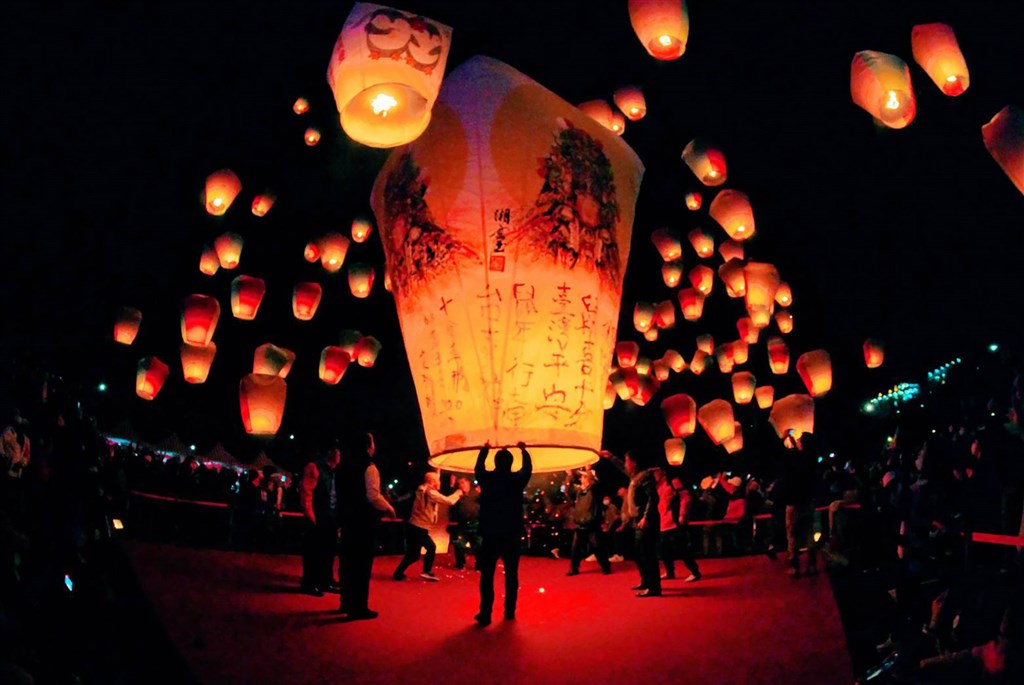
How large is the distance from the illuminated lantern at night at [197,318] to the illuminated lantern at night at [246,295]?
885 mm

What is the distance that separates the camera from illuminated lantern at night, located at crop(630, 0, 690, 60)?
721cm

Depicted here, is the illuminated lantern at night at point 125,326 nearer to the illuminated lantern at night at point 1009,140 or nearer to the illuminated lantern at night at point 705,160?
the illuminated lantern at night at point 705,160

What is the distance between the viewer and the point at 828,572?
762 cm

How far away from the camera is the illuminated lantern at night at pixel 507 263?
8.65 meters

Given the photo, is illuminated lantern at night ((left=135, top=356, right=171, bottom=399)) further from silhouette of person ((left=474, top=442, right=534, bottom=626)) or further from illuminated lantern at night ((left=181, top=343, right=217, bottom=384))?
silhouette of person ((left=474, top=442, right=534, bottom=626))

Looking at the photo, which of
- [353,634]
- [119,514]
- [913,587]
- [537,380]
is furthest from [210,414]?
[913,587]

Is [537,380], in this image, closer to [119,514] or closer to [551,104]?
[551,104]

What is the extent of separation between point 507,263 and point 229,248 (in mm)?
6035

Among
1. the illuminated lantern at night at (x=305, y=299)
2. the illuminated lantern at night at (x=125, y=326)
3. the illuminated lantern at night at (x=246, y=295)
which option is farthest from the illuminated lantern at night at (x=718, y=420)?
the illuminated lantern at night at (x=125, y=326)

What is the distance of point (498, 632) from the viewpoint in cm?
604

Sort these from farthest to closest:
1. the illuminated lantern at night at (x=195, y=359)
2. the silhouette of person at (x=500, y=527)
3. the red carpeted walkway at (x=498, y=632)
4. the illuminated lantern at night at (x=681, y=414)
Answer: the illuminated lantern at night at (x=195, y=359) → the illuminated lantern at night at (x=681, y=414) → the silhouette of person at (x=500, y=527) → the red carpeted walkway at (x=498, y=632)

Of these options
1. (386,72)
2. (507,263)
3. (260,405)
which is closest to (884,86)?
(507,263)

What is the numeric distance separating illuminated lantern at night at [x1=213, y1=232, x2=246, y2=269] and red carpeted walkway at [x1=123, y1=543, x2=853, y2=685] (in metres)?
5.55

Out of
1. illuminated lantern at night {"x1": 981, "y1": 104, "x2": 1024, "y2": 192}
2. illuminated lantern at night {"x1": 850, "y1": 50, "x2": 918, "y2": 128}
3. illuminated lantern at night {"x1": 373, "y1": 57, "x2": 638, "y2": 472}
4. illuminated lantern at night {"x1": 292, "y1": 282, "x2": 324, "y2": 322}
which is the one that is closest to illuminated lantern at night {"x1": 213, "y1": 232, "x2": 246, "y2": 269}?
illuminated lantern at night {"x1": 292, "y1": 282, "x2": 324, "y2": 322}
